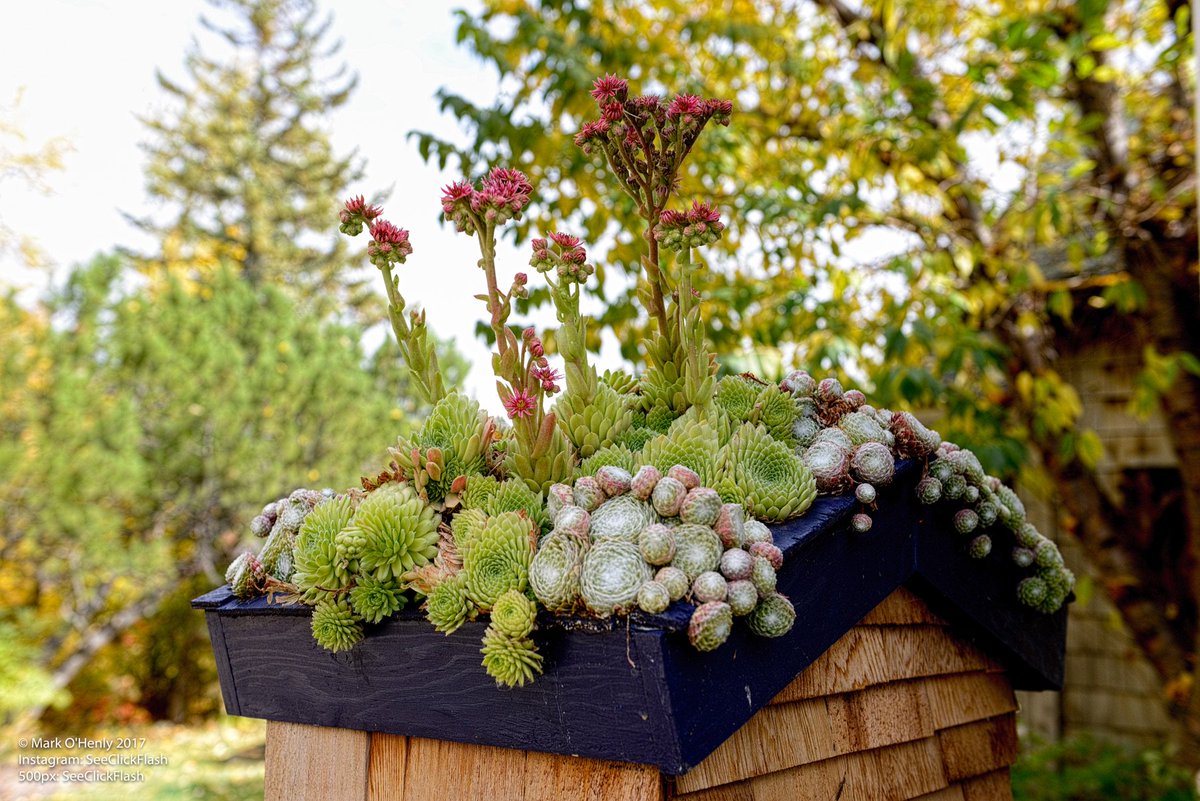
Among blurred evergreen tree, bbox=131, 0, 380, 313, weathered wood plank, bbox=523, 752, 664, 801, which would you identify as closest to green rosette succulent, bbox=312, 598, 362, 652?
weathered wood plank, bbox=523, 752, 664, 801

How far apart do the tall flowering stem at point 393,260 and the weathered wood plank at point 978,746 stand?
2.71 ft

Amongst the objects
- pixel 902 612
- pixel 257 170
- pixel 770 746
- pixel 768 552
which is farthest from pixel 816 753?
pixel 257 170

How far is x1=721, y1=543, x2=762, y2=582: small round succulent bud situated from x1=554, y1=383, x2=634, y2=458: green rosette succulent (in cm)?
29

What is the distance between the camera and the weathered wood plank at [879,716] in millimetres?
1007

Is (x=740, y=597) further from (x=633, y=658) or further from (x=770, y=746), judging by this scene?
(x=770, y=746)

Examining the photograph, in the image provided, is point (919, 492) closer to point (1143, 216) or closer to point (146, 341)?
point (1143, 216)

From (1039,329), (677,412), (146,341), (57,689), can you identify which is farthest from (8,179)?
(677,412)

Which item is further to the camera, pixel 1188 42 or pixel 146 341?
pixel 146 341

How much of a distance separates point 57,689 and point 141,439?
2.06 metres

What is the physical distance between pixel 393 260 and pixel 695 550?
0.48 meters

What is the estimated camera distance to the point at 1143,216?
10.7 ft

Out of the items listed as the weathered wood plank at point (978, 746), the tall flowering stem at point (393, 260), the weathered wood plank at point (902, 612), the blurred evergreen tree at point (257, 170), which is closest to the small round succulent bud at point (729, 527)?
the weathered wood plank at point (902, 612)

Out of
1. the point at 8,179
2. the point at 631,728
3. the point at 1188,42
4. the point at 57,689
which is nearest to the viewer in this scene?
the point at 631,728

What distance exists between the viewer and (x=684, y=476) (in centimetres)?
82
